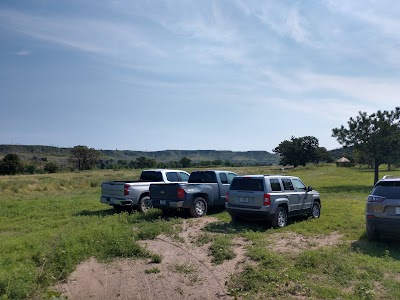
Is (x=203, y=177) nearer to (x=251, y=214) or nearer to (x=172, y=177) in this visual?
(x=172, y=177)

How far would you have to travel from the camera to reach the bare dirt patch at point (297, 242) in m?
8.40

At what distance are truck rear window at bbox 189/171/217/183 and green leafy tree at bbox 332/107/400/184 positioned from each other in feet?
73.8

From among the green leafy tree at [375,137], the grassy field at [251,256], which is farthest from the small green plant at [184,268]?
the green leafy tree at [375,137]

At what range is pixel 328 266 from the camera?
6.80 m

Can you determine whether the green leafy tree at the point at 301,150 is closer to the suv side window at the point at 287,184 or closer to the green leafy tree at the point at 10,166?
the green leafy tree at the point at 10,166

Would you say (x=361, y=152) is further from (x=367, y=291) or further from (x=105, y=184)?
(x=367, y=291)

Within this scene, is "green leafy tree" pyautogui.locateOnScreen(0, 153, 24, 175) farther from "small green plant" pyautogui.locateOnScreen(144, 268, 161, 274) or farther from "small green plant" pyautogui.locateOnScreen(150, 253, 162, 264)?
"small green plant" pyautogui.locateOnScreen(144, 268, 161, 274)

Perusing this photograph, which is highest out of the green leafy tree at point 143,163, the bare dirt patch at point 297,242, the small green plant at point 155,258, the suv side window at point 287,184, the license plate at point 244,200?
the green leafy tree at point 143,163

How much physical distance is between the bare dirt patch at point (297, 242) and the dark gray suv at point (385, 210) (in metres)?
1.08

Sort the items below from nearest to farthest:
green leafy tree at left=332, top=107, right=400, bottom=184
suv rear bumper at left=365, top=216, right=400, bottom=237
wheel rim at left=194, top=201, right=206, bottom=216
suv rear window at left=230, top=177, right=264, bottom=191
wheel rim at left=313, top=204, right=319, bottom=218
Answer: suv rear bumper at left=365, top=216, right=400, bottom=237 < suv rear window at left=230, top=177, right=264, bottom=191 < wheel rim at left=194, top=201, right=206, bottom=216 < wheel rim at left=313, top=204, right=319, bottom=218 < green leafy tree at left=332, top=107, right=400, bottom=184

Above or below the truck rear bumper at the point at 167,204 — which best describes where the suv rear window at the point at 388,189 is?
above

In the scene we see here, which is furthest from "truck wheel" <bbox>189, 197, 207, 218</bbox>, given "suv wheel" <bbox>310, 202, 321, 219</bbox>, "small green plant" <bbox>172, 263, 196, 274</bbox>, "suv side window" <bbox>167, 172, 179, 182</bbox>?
"small green plant" <bbox>172, 263, 196, 274</bbox>

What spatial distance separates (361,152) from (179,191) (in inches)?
999

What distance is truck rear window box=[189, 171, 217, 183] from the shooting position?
551 inches
